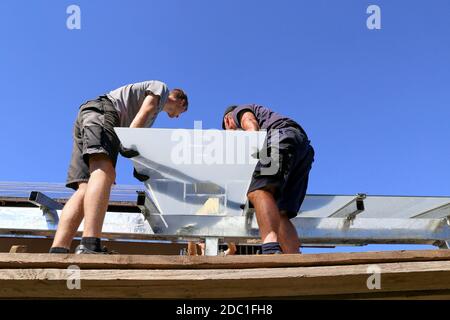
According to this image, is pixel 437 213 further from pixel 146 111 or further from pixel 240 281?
A: pixel 240 281

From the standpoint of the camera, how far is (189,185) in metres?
3.08

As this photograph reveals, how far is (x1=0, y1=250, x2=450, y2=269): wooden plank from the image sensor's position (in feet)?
3.76

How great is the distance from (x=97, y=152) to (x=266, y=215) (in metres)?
0.96

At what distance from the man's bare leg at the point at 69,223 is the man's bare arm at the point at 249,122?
3.63 feet

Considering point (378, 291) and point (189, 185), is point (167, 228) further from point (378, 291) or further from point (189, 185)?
point (378, 291)

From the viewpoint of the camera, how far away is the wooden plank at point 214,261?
3.76 ft

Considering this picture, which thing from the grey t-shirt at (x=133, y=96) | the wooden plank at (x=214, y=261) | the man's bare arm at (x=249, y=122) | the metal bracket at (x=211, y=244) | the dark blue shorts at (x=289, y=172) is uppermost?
the grey t-shirt at (x=133, y=96)

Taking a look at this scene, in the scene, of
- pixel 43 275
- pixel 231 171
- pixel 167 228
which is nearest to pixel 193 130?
pixel 231 171

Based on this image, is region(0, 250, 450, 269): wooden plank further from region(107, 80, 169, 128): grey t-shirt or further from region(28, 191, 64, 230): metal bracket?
region(28, 191, 64, 230): metal bracket

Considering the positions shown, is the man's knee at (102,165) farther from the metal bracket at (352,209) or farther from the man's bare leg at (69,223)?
the metal bracket at (352,209)

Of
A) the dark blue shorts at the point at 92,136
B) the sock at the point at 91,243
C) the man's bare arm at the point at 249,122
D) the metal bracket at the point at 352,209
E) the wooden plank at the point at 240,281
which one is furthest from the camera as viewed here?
the metal bracket at the point at 352,209

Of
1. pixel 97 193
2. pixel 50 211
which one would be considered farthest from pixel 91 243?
pixel 50 211

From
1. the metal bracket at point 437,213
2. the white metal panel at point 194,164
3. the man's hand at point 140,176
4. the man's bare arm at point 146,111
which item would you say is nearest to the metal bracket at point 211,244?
the white metal panel at point 194,164
